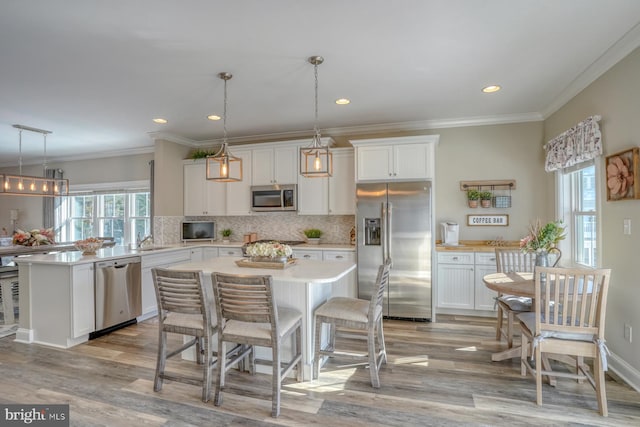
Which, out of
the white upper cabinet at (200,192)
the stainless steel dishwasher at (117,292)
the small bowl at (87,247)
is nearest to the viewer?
the stainless steel dishwasher at (117,292)

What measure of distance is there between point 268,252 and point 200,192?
3214 mm

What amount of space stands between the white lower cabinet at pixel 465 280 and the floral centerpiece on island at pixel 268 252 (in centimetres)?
237

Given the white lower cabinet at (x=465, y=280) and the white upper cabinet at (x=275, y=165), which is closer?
the white lower cabinet at (x=465, y=280)

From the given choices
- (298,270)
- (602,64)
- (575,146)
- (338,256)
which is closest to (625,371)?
(575,146)

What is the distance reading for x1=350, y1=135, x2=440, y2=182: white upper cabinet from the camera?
418 cm

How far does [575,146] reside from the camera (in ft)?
10.8

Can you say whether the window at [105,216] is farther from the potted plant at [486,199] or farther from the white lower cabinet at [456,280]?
the potted plant at [486,199]

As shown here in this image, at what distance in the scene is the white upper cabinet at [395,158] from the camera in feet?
13.7

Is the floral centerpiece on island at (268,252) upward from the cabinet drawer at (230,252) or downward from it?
upward

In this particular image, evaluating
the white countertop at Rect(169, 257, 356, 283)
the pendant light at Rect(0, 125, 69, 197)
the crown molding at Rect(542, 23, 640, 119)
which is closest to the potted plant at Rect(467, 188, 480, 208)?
the crown molding at Rect(542, 23, 640, 119)

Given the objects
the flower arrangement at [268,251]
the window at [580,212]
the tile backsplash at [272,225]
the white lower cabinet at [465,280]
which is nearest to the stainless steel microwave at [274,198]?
the tile backsplash at [272,225]

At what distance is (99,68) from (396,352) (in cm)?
389

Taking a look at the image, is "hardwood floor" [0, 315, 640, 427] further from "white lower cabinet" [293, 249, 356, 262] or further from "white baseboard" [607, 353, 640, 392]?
"white lower cabinet" [293, 249, 356, 262]

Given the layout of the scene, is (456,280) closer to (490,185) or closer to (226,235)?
(490,185)
